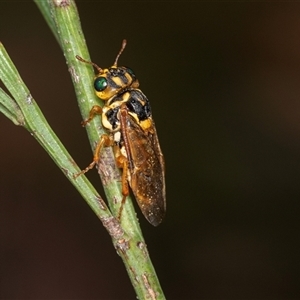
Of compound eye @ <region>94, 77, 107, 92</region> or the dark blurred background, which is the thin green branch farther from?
the dark blurred background

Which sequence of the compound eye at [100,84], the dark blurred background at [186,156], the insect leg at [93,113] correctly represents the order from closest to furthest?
the insect leg at [93,113] → the compound eye at [100,84] → the dark blurred background at [186,156]

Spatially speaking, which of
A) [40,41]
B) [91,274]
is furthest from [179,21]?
[91,274]

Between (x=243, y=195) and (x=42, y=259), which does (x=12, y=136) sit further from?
(x=243, y=195)

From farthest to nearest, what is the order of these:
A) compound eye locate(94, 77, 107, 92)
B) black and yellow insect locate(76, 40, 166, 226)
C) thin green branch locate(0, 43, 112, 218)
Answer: black and yellow insect locate(76, 40, 166, 226)
compound eye locate(94, 77, 107, 92)
thin green branch locate(0, 43, 112, 218)

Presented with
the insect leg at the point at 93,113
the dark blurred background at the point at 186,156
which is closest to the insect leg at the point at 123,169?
the insect leg at the point at 93,113

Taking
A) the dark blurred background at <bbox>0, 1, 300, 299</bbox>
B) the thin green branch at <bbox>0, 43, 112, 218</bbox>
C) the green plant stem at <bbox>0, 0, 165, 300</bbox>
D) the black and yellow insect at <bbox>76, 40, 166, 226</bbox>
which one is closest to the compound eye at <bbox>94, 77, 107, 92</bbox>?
the black and yellow insect at <bbox>76, 40, 166, 226</bbox>

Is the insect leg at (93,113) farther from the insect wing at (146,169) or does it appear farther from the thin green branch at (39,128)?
the insect wing at (146,169)
